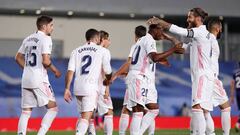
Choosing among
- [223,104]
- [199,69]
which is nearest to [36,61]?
[199,69]

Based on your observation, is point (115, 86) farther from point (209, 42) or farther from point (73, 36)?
point (209, 42)

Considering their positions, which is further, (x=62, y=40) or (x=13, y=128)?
(x=62, y=40)

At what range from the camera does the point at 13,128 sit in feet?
83.7

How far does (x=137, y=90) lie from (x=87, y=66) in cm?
120

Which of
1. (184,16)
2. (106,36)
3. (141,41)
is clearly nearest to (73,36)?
(184,16)

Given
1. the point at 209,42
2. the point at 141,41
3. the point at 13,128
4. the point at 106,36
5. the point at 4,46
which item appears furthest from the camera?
the point at 4,46

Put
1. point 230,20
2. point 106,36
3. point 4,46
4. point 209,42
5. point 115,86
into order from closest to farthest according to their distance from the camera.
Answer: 1. point 209,42
2. point 106,36
3. point 115,86
4. point 4,46
5. point 230,20

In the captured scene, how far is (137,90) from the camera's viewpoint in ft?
43.9

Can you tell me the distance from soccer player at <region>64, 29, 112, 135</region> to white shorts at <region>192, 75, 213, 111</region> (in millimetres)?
1805

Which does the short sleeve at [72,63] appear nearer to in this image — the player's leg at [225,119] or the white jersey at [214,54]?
the white jersey at [214,54]

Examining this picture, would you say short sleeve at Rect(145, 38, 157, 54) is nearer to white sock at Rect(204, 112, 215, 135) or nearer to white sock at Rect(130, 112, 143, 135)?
white sock at Rect(130, 112, 143, 135)

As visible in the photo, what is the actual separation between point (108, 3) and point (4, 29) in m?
5.29

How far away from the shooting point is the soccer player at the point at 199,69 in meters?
12.3

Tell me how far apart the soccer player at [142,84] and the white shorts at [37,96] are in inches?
66.1
